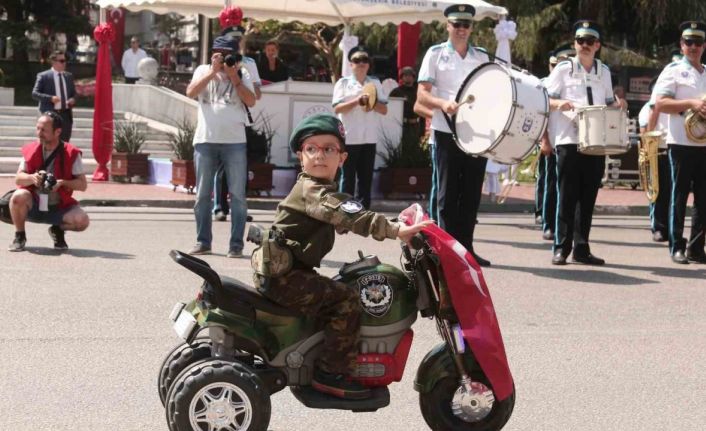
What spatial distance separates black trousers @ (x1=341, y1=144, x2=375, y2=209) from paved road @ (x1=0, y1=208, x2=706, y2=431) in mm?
1261

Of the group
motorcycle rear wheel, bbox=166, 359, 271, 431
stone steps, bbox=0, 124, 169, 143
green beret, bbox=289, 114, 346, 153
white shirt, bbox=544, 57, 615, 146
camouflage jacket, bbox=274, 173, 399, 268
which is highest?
white shirt, bbox=544, 57, 615, 146

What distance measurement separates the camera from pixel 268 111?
17.5 metres

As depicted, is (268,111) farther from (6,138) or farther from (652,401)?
(652,401)

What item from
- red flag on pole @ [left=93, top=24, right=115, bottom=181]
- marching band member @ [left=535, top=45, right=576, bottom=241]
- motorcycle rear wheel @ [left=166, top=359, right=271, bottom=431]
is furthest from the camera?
red flag on pole @ [left=93, top=24, right=115, bottom=181]

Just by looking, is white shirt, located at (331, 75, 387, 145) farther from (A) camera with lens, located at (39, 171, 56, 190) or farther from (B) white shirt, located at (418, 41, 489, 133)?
(A) camera with lens, located at (39, 171, 56, 190)

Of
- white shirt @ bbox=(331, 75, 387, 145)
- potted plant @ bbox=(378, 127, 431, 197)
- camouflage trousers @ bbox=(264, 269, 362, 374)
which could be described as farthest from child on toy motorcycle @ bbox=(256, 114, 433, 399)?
potted plant @ bbox=(378, 127, 431, 197)

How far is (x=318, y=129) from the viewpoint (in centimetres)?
517

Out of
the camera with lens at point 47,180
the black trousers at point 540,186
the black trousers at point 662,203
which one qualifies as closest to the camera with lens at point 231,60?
the camera with lens at point 47,180

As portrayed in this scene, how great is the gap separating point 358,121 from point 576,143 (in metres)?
3.40

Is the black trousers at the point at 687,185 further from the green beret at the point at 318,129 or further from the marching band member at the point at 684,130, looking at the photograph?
the green beret at the point at 318,129

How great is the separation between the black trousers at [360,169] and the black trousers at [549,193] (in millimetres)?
1914

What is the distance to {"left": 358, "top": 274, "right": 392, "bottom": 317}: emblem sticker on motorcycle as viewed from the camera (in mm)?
5133

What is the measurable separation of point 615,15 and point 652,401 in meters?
28.2

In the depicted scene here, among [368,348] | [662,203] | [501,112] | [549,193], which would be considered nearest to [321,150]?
[368,348]
